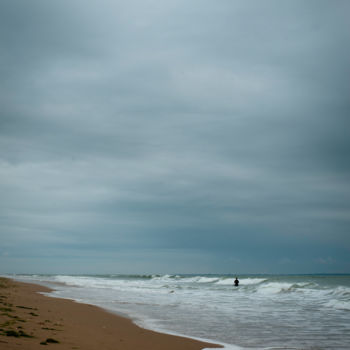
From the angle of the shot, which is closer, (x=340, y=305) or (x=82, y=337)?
(x=82, y=337)

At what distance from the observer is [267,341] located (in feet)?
34.7

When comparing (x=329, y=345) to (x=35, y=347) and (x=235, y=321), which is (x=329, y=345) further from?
(x=35, y=347)

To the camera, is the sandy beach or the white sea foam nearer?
the sandy beach

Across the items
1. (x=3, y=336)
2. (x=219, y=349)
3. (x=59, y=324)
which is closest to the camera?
(x=3, y=336)

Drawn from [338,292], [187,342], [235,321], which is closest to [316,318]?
[235,321]

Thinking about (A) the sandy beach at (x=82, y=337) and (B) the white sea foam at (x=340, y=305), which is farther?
(B) the white sea foam at (x=340, y=305)

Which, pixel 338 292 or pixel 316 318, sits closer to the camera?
pixel 316 318

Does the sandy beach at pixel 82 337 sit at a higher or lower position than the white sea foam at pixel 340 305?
higher

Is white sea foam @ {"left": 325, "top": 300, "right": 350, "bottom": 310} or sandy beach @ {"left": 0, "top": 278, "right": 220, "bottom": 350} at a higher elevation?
sandy beach @ {"left": 0, "top": 278, "right": 220, "bottom": 350}

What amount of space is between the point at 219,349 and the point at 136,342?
2240mm

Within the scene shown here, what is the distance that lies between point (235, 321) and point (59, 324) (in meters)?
6.98

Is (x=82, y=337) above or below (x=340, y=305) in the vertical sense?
above

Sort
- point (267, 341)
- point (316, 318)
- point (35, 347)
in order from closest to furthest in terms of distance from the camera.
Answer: point (35, 347)
point (267, 341)
point (316, 318)

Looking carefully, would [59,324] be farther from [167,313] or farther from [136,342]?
[167,313]
